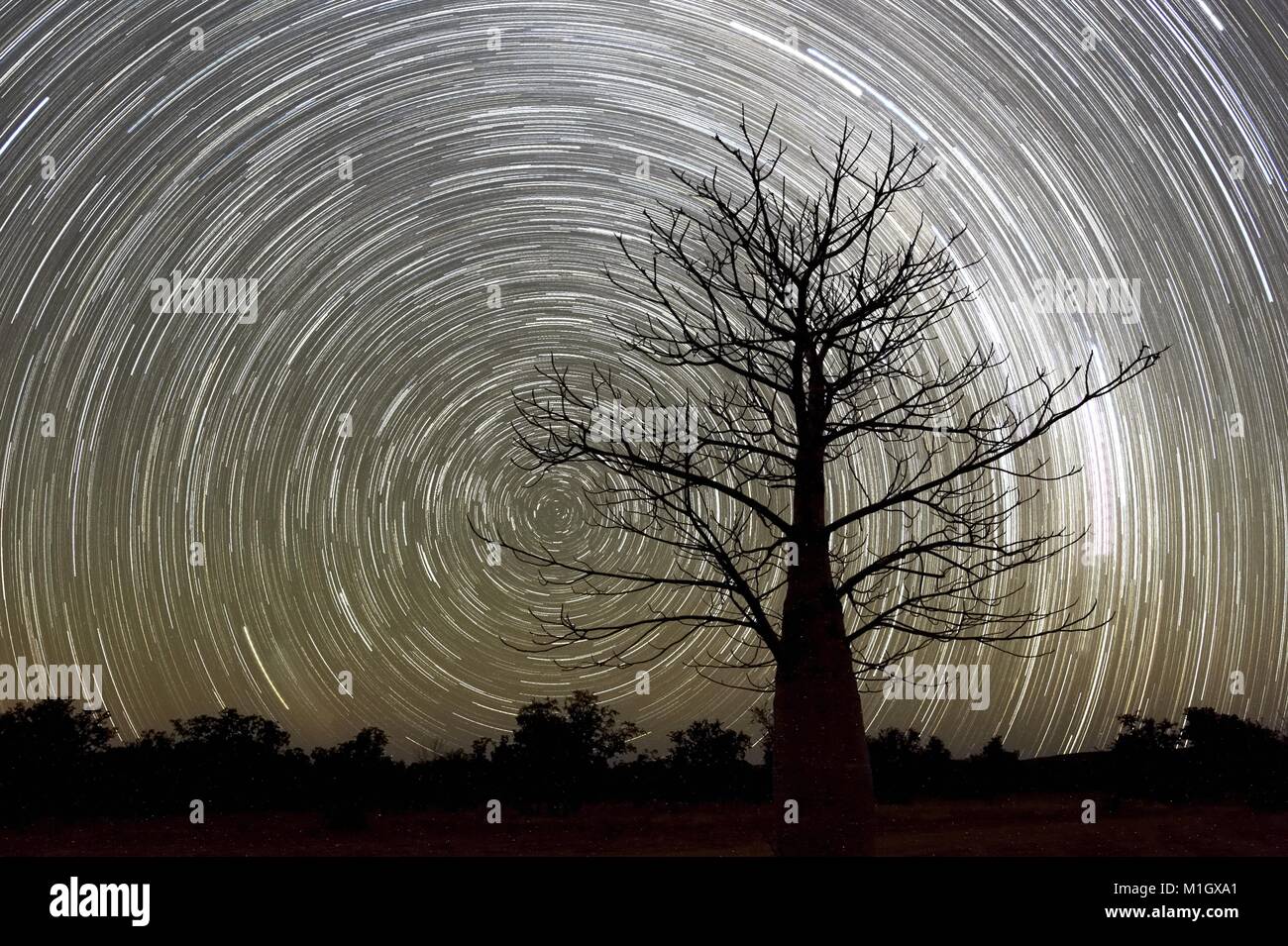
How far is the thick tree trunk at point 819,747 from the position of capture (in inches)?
305

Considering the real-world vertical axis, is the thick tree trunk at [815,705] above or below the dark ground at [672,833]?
above

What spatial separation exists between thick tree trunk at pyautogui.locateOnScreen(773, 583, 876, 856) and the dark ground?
2341 millimetres

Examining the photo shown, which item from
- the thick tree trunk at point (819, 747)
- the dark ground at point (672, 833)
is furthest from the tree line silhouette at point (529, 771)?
the thick tree trunk at point (819, 747)

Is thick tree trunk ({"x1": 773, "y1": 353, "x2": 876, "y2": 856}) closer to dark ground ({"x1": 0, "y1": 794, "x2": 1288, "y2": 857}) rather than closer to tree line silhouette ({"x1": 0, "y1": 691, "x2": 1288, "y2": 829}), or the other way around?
dark ground ({"x1": 0, "y1": 794, "x2": 1288, "y2": 857})

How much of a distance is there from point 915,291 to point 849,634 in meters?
2.72

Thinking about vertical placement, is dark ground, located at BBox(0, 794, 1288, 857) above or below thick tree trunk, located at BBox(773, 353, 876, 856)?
below

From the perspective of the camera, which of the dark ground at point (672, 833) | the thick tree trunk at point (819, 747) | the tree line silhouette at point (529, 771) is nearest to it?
the thick tree trunk at point (819, 747)

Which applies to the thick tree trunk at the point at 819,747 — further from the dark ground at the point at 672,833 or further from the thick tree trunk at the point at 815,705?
the dark ground at the point at 672,833

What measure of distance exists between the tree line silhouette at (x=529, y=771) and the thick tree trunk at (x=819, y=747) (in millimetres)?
5589

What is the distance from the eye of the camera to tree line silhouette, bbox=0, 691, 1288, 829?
14.4 metres

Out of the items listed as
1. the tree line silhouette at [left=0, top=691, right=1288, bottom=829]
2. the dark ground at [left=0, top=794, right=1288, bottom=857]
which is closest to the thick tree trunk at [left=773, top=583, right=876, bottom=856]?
the dark ground at [left=0, top=794, right=1288, bottom=857]

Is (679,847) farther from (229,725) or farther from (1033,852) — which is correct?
(229,725)
